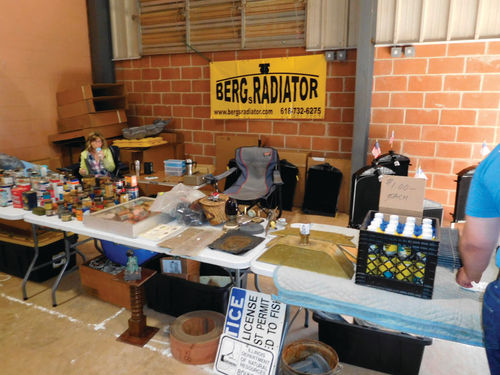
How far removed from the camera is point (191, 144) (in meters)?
5.91

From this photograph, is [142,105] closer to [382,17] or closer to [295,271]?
[382,17]

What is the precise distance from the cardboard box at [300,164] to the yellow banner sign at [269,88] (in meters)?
0.50

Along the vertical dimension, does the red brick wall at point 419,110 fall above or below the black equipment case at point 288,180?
above

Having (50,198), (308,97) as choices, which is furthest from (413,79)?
(50,198)

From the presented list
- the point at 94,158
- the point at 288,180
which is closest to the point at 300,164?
the point at 288,180

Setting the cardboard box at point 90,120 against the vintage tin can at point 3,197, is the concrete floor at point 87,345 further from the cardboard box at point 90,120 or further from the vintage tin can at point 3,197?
the cardboard box at point 90,120

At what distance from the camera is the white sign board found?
1.95 m

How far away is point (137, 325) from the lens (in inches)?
93.8

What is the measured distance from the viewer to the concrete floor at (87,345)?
216 cm

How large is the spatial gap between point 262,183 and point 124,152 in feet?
7.33

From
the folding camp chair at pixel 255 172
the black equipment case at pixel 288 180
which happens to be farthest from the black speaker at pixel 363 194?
the black equipment case at pixel 288 180

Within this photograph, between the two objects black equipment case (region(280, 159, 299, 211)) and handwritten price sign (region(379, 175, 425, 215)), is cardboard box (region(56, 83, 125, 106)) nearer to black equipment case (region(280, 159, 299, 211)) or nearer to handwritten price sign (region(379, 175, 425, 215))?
black equipment case (region(280, 159, 299, 211))

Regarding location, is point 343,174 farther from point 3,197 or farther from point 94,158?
point 3,197

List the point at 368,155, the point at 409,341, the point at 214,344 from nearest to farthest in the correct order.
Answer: the point at 409,341
the point at 214,344
the point at 368,155
